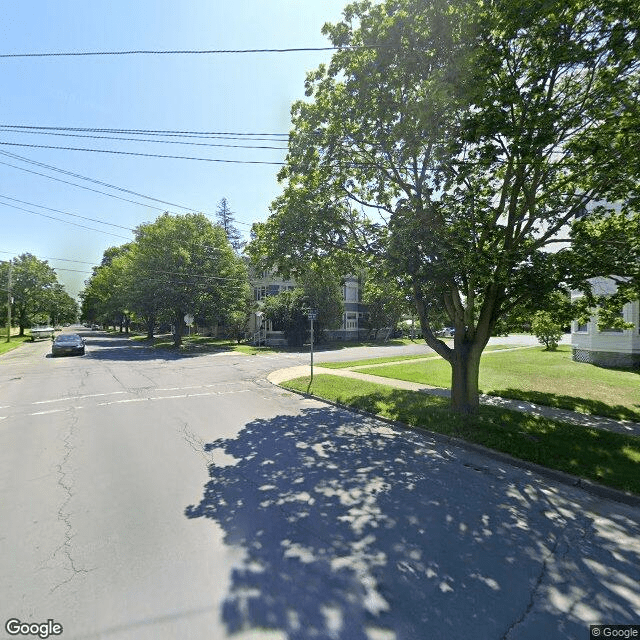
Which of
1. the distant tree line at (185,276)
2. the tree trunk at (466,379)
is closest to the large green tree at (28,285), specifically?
the distant tree line at (185,276)

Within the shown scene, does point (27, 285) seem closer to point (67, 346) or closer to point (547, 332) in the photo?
point (67, 346)

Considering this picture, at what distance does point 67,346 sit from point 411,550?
79.9 ft

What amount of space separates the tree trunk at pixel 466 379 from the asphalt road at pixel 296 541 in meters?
2.11

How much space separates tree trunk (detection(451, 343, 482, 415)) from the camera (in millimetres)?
8555

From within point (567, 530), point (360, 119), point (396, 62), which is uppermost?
point (396, 62)

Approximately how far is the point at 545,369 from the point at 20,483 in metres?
17.5

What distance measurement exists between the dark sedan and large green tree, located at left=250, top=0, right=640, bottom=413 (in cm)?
1833

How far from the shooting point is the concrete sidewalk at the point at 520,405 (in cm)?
769

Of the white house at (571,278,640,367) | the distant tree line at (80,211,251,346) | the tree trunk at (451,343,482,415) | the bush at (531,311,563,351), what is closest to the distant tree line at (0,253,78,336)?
the distant tree line at (80,211,251,346)

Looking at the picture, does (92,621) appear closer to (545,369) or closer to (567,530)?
(567,530)

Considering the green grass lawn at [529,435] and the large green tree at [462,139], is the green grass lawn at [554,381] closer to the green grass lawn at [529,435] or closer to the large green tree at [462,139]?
the green grass lawn at [529,435]

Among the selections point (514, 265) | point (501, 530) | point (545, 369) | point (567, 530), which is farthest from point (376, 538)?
point (545, 369)

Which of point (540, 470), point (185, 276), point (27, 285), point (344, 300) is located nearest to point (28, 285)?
point (27, 285)

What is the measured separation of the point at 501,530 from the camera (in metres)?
3.88
